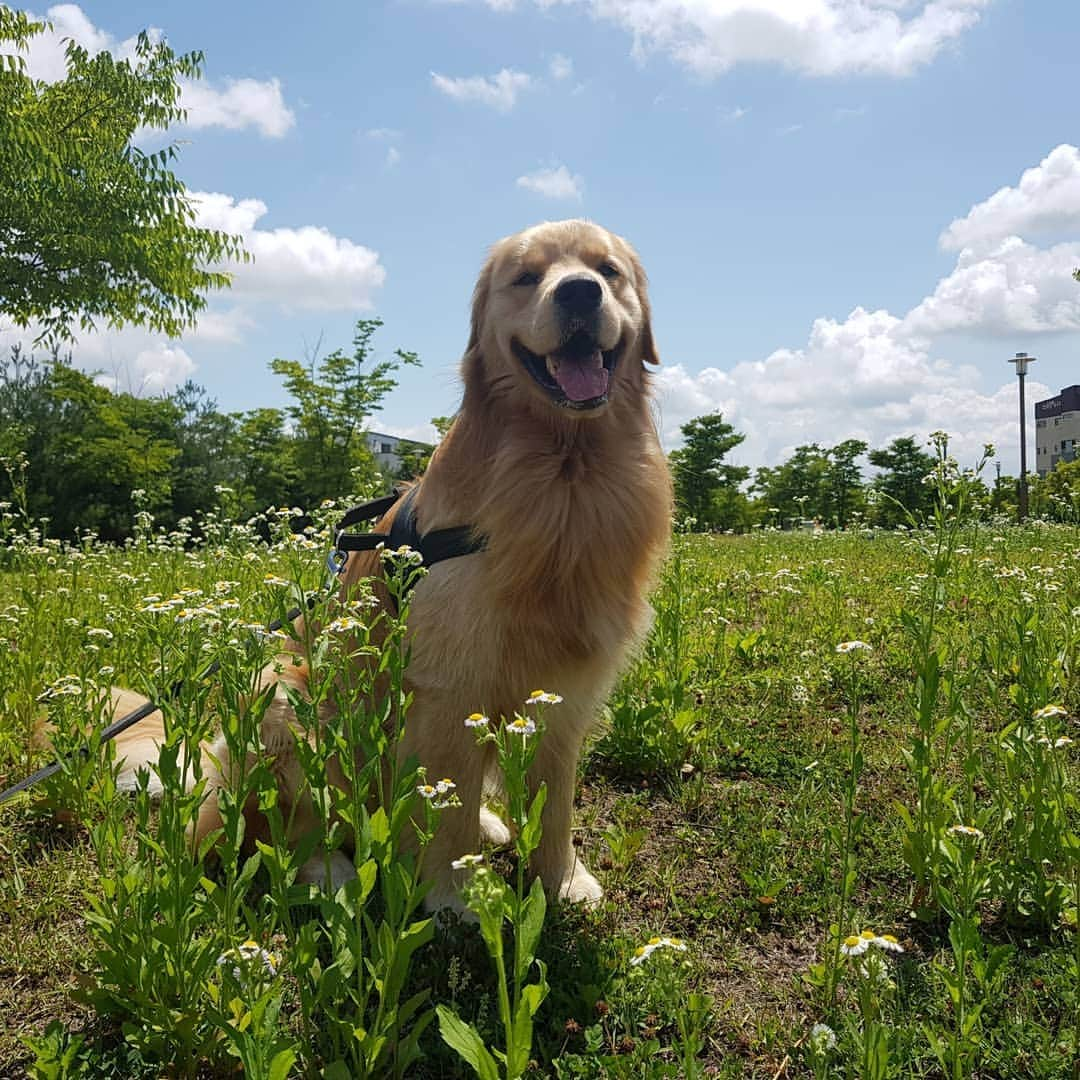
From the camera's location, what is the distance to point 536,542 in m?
2.37

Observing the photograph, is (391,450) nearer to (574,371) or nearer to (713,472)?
(713,472)

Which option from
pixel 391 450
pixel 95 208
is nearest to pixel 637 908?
pixel 95 208

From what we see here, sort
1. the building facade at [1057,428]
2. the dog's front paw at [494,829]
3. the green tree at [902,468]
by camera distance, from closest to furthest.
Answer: the dog's front paw at [494,829]
the green tree at [902,468]
the building facade at [1057,428]

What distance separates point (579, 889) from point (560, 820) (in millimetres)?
205

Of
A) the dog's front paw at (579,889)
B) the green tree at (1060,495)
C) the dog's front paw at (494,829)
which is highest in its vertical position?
the green tree at (1060,495)

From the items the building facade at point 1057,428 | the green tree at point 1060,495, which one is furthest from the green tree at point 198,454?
the building facade at point 1057,428

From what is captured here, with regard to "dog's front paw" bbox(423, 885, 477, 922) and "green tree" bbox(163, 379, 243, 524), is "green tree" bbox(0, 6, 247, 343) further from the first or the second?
"dog's front paw" bbox(423, 885, 477, 922)

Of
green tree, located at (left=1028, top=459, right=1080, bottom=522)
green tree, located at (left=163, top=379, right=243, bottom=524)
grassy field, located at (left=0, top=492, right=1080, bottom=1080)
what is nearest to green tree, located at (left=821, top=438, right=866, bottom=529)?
green tree, located at (left=1028, top=459, right=1080, bottom=522)

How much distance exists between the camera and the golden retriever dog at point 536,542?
2311 mm

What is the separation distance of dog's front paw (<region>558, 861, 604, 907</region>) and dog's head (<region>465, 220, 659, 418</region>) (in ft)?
4.66

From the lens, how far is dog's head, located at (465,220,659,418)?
8.24 ft

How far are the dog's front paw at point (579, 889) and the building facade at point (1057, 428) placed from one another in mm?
65382

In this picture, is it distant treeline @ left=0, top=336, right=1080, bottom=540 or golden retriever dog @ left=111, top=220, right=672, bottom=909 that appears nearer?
golden retriever dog @ left=111, top=220, right=672, bottom=909

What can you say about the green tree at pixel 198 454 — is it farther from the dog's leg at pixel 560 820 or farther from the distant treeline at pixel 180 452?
the dog's leg at pixel 560 820
